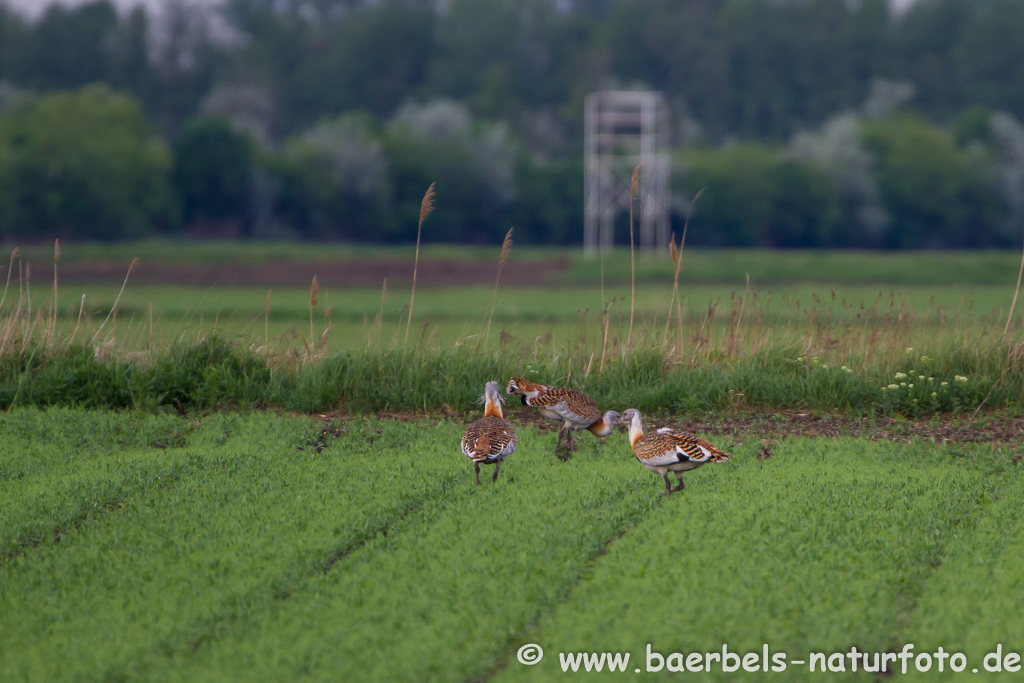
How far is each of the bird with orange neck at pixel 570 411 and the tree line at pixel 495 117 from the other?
5240cm

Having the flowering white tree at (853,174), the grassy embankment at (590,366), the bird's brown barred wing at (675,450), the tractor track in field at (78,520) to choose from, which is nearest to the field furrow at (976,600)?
the bird's brown barred wing at (675,450)

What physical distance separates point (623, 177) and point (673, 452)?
5118 centimetres

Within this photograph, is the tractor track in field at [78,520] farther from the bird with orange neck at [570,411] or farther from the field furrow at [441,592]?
the bird with orange neck at [570,411]

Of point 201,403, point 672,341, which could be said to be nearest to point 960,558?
point 672,341

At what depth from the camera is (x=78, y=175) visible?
178 ft

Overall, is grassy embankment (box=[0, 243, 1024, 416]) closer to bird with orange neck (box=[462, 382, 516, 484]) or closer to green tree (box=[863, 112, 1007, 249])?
bird with orange neck (box=[462, 382, 516, 484])

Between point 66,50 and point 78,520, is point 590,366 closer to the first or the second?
point 78,520

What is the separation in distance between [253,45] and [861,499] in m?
82.8

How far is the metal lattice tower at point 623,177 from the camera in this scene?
50.7 m

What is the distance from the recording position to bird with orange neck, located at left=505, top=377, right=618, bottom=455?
6680mm

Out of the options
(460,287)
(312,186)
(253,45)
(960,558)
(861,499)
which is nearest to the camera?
(960,558)

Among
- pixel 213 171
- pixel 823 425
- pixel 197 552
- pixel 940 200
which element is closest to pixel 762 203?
pixel 940 200

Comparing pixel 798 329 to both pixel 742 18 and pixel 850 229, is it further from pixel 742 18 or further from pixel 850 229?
pixel 742 18

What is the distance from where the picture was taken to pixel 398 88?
8194 cm
